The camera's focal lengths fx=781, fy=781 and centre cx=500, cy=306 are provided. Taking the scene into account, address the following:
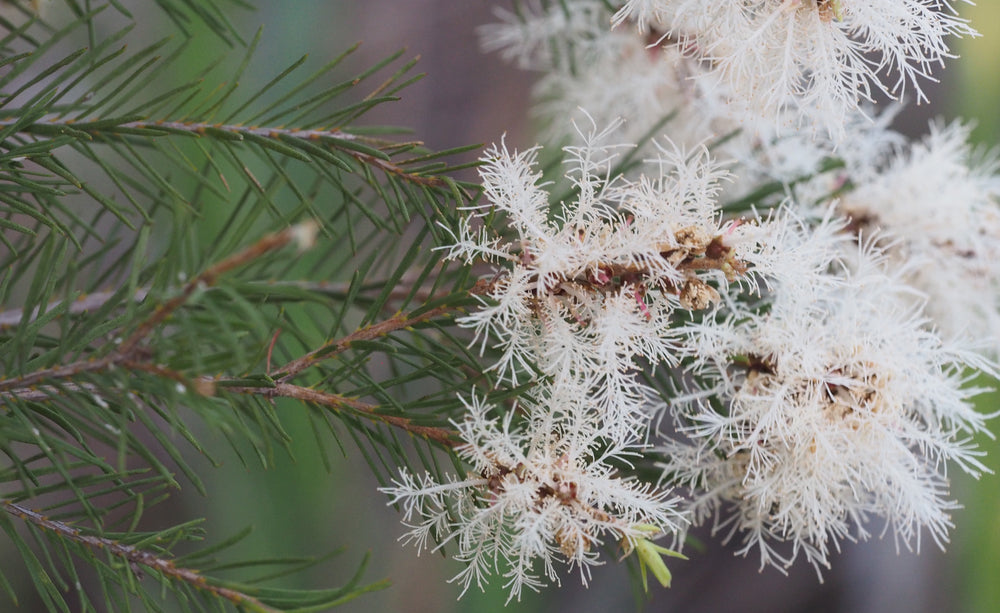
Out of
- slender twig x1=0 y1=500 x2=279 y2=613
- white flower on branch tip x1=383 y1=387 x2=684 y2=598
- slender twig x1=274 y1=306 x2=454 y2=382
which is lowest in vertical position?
slender twig x1=0 y1=500 x2=279 y2=613

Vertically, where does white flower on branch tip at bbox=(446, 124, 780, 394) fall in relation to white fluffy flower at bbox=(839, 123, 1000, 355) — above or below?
below

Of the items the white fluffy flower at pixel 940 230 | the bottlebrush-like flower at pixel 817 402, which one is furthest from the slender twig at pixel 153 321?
the white fluffy flower at pixel 940 230

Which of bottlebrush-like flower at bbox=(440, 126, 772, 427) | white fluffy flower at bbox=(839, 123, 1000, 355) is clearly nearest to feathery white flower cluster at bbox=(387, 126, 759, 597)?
bottlebrush-like flower at bbox=(440, 126, 772, 427)

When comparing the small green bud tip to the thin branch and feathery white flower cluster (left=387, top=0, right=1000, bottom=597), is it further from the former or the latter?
the thin branch

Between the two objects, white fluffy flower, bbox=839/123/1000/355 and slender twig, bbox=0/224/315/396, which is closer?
slender twig, bbox=0/224/315/396

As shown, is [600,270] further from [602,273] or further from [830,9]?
[830,9]
